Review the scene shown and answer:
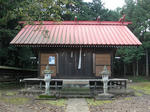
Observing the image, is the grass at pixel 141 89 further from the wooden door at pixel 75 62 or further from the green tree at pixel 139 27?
the green tree at pixel 139 27

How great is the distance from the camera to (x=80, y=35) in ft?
41.9

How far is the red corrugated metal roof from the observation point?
11.3 meters

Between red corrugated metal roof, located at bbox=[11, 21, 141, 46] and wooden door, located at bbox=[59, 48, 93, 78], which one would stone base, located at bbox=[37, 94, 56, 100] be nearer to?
wooden door, located at bbox=[59, 48, 93, 78]

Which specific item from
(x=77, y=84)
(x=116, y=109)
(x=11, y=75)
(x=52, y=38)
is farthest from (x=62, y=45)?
(x=11, y=75)

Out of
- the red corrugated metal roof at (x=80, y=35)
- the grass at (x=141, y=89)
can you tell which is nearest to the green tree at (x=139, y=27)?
the grass at (x=141, y=89)

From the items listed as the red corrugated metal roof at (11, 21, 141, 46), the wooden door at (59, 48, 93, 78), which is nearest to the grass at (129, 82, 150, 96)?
the wooden door at (59, 48, 93, 78)

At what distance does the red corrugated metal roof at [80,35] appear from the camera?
11.3 meters

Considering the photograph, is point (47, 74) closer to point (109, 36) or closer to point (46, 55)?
point (46, 55)

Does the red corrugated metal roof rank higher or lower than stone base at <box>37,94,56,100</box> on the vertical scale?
higher

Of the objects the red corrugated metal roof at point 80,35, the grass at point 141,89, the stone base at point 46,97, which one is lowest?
the grass at point 141,89

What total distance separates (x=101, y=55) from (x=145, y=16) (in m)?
20.1

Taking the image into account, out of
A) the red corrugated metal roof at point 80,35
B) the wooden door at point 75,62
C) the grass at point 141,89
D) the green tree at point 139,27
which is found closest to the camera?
the red corrugated metal roof at point 80,35

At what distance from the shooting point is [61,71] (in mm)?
11992

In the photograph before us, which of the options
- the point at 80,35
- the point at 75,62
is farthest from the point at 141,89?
the point at 80,35
